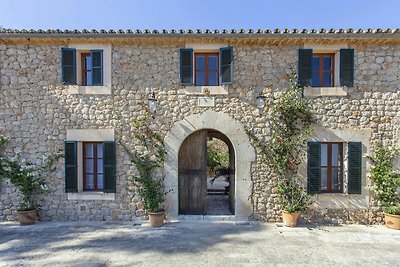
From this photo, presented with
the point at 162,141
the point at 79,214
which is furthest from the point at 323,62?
the point at 79,214

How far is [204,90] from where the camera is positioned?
6613 mm

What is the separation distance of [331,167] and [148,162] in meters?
5.42

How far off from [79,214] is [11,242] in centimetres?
165

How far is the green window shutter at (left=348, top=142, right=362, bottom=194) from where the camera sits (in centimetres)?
641

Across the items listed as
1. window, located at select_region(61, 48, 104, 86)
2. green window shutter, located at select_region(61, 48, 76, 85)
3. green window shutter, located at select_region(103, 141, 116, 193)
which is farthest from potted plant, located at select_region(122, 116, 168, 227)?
green window shutter, located at select_region(61, 48, 76, 85)

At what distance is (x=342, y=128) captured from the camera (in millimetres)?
6465

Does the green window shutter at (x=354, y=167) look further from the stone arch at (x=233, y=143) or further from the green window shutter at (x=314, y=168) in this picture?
the stone arch at (x=233, y=143)

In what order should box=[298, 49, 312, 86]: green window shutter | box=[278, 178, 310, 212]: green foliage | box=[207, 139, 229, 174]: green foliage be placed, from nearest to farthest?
box=[278, 178, 310, 212]: green foliage, box=[298, 49, 312, 86]: green window shutter, box=[207, 139, 229, 174]: green foliage

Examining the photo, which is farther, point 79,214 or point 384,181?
point 79,214

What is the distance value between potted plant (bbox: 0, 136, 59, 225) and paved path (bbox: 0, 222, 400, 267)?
388mm

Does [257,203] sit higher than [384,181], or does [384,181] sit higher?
[384,181]

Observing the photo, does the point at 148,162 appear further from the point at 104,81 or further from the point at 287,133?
the point at 287,133

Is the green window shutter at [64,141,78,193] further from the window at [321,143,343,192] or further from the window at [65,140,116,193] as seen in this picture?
the window at [321,143,343,192]

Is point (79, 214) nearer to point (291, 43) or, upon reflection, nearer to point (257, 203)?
point (257, 203)
